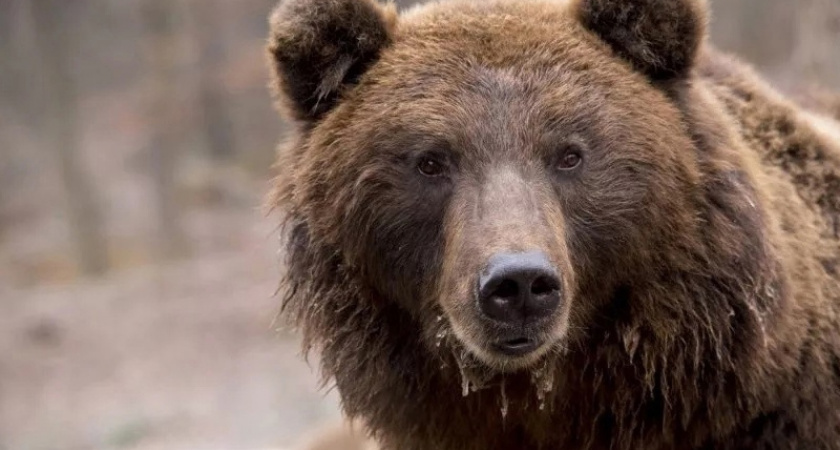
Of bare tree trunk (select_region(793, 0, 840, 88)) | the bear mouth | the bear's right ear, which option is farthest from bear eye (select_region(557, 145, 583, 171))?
bare tree trunk (select_region(793, 0, 840, 88))

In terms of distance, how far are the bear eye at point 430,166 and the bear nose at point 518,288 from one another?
58 cm

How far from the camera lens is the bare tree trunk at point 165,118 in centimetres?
2273

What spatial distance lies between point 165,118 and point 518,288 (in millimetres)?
21528

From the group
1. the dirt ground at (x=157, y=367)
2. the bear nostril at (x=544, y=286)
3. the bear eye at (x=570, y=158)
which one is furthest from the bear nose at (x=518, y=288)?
the dirt ground at (x=157, y=367)

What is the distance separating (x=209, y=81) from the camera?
994 inches

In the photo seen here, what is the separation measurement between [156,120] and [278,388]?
11717mm

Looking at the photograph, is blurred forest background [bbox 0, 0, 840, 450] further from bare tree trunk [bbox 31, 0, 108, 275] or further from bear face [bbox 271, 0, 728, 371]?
bear face [bbox 271, 0, 728, 371]

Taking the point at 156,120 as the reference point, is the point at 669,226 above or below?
above

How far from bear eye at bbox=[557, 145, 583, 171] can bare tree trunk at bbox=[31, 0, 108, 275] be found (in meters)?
17.7

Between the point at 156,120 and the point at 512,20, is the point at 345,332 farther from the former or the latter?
the point at 156,120

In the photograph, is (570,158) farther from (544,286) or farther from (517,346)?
(517,346)

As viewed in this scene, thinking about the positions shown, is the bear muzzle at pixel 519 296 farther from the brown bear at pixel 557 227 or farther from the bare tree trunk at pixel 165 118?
the bare tree trunk at pixel 165 118

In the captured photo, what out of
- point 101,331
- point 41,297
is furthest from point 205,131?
point 101,331

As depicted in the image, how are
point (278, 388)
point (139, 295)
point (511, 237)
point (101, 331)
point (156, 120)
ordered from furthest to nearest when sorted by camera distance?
point (156, 120) < point (139, 295) < point (101, 331) < point (278, 388) < point (511, 237)
